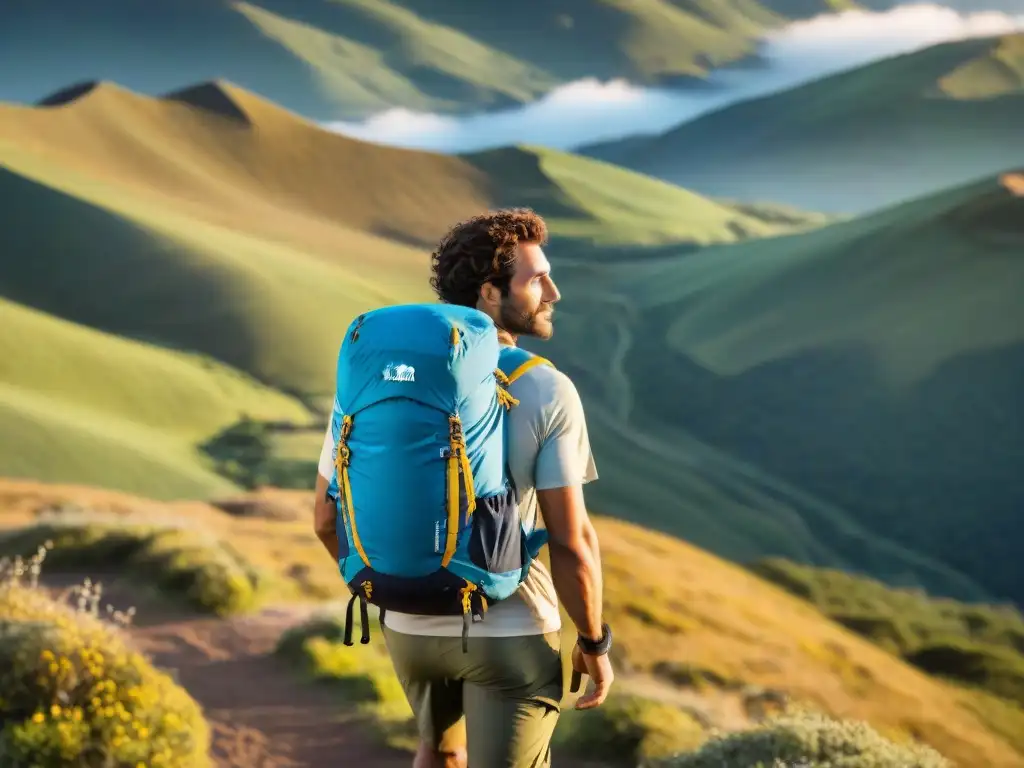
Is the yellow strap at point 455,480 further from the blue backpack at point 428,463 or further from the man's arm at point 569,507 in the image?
the man's arm at point 569,507

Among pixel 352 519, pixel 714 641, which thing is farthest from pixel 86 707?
pixel 714 641

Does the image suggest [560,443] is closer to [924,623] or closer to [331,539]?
[331,539]

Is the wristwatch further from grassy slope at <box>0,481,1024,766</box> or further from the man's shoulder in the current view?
grassy slope at <box>0,481,1024,766</box>

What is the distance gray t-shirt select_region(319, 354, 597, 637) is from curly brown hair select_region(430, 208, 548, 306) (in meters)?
0.28

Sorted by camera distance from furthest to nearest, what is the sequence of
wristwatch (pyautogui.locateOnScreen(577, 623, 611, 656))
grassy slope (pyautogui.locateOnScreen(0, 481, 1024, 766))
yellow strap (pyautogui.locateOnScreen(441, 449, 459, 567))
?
grassy slope (pyautogui.locateOnScreen(0, 481, 1024, 766))
wristwatch (pyautogui.locateOnScreen(577, 623, 611, 656))
yellow strap (pyautogui.locateOnScreen(441, 449, 459, 567))

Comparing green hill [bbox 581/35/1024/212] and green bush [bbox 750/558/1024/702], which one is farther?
green hill [bbox 581/35/1024/212]

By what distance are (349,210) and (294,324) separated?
1055cm

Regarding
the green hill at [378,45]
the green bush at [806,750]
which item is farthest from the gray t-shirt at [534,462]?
the green hill at [378,45]

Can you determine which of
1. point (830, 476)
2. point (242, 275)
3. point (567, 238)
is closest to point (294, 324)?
point (242, 275)

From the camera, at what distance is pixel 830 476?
16656mm

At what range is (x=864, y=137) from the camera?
177 ft

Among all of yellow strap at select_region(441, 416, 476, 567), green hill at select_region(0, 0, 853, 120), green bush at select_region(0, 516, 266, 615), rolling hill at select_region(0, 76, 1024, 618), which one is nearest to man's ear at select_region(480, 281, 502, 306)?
yellow strap at select_region(441, 416, 476, 567)

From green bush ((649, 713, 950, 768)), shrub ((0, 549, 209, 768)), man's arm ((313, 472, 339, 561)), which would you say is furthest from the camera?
green bush ((649, 713, 950, 768))

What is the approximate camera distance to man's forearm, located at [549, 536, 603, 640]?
7.29 feet
